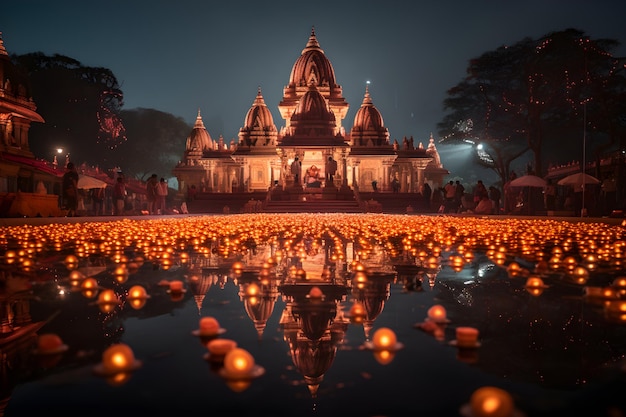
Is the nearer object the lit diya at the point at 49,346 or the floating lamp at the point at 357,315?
the lit diya at the point at 49,346

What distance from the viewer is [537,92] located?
35906 millimetres

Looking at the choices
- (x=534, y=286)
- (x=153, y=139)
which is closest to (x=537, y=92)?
(x=534, y=286)

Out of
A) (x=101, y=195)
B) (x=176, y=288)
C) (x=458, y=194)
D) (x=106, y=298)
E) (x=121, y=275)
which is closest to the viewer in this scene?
(x=106, y=298)

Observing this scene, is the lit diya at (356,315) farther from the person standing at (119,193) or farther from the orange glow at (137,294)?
the person standing at (119,193)

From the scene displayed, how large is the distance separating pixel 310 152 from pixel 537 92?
17259 mm

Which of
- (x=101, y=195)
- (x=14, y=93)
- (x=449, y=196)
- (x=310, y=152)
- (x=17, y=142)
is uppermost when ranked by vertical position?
(x=14, y=93)

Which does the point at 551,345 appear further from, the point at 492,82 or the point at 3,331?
the point at 492,82

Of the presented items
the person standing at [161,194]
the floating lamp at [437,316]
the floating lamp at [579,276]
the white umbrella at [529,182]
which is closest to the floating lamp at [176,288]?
the floating lamp at [437,316]

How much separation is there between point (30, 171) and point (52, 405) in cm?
2864

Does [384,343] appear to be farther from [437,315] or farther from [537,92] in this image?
[537,92]

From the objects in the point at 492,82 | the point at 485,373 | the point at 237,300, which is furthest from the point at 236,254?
the point at 492,82

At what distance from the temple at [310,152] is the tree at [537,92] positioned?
19.5ft

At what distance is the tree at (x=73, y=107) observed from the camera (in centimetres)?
3997

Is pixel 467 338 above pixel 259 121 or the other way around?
the other way around
